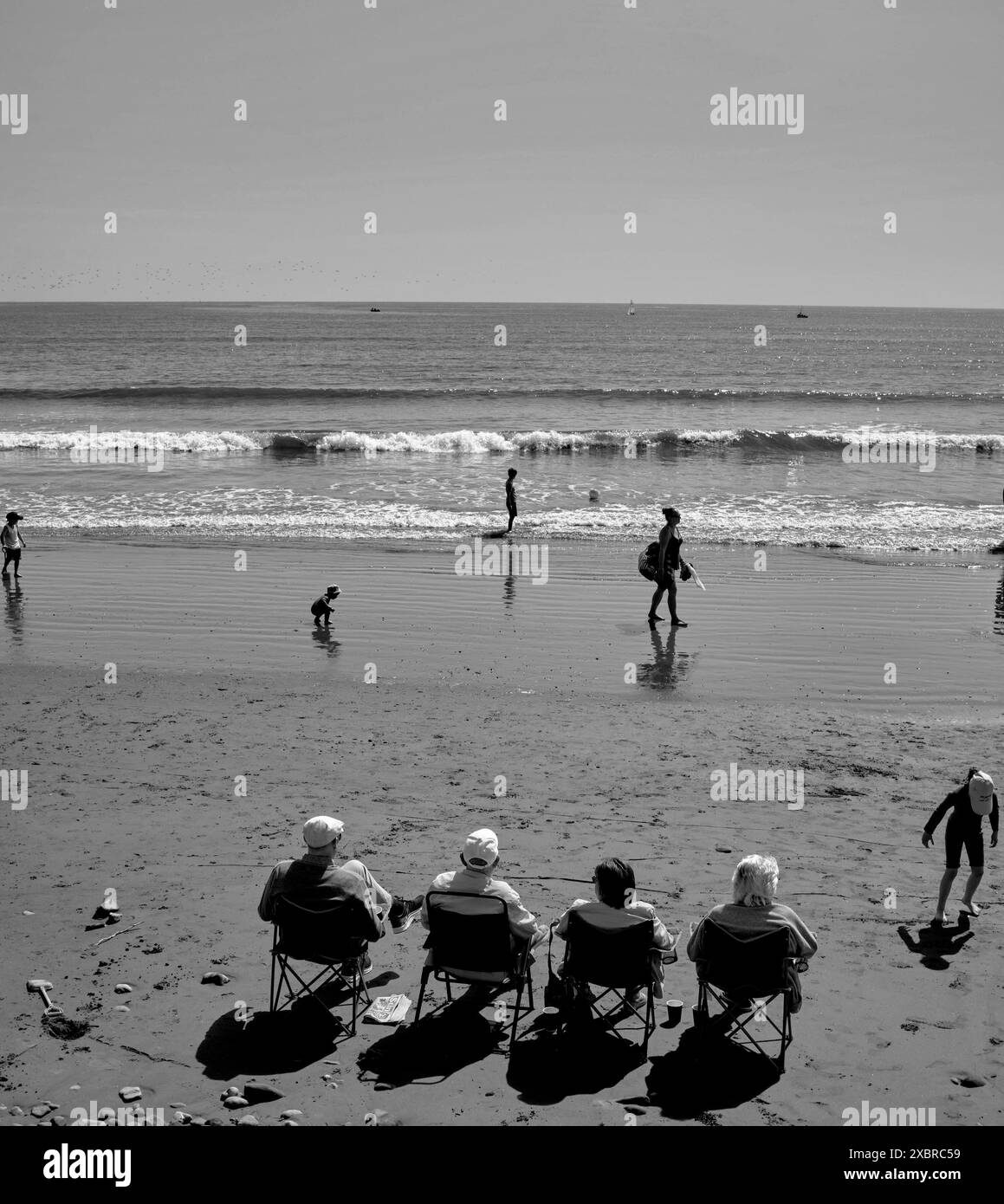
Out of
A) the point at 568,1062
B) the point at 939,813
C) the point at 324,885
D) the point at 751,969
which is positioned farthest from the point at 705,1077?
the point at 939,813

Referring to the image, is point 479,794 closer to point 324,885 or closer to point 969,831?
point 324,885

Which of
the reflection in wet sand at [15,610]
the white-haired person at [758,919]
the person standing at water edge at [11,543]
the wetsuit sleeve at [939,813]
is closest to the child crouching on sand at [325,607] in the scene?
the reflection in wet sand at [15,610]

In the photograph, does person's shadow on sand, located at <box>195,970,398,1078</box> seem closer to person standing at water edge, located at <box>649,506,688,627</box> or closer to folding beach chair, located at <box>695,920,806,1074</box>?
folding beach chair, located at <box>695,920,806,1074</box>

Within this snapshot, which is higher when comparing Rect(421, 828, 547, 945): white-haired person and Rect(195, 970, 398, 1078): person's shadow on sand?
Rect(421, 828, 547, 945): white-haired person

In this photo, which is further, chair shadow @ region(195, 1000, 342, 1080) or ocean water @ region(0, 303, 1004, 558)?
ocean water @ region(0, 303, 1004, 558)

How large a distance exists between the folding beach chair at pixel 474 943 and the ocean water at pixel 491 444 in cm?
1637

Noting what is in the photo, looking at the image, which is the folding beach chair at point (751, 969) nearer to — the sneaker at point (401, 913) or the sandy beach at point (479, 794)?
the sandy beach at point (479, 794)

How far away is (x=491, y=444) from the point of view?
36000mm

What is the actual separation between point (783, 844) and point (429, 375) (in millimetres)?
57728

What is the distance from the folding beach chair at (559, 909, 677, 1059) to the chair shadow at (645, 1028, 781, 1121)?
7.7 inches

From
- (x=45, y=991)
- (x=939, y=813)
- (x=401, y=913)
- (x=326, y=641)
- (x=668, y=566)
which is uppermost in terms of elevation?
(x=668, y=566)

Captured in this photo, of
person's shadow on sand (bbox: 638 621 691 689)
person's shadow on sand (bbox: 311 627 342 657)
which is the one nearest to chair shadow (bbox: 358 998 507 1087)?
person's shadow on sand (bbox: 638 621 691 689)

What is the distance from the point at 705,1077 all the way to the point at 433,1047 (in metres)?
1.37

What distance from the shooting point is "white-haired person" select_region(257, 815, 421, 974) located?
565 cm
